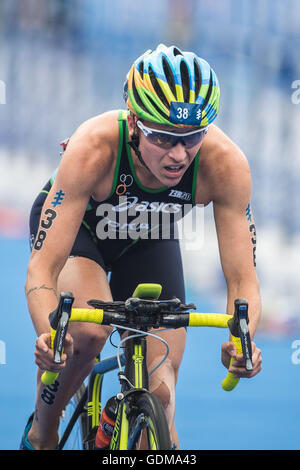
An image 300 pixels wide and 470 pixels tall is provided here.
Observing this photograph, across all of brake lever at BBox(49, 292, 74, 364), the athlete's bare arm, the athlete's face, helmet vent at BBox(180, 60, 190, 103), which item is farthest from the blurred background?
brake lever at BBox(49, 292, 74, 364)

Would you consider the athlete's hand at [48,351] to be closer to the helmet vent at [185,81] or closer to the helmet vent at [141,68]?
the helmet vent at [185,81]

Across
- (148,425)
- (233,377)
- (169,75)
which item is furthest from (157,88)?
(148,425)

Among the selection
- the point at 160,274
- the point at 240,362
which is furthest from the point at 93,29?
the point at 240,362

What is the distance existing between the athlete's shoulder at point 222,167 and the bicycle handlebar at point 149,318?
791mm

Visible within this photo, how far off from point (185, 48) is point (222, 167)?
7045 millimetres

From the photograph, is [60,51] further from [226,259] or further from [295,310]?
[226,259]

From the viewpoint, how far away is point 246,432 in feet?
18.0

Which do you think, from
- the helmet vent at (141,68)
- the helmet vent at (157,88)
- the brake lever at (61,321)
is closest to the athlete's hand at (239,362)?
the brake lever at (61,321)

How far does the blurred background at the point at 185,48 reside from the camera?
8.93m

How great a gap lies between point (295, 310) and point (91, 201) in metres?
4.72

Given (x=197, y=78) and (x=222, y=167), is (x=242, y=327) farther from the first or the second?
(x=197, y=78)

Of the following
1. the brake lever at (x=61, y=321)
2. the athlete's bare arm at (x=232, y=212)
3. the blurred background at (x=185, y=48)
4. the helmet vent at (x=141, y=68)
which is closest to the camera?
the brake lever at (x=61, y=321)

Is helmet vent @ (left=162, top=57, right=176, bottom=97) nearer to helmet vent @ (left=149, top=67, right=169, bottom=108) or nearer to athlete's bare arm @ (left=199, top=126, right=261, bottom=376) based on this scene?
helmet vent @ (left=149, top=67, right=169, bottom=108)

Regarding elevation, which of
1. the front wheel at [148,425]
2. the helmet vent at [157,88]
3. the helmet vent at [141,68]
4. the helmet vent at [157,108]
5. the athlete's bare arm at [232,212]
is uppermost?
the helmet vent at [141,68]
